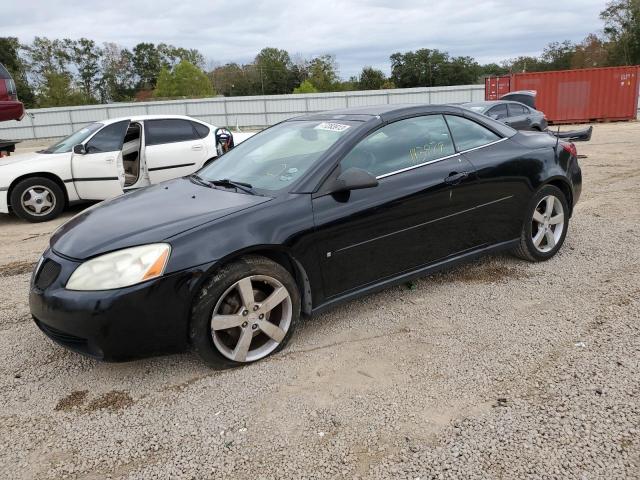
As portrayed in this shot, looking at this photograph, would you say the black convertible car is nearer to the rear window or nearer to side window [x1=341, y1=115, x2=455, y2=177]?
side window [x1=341, y1=115, x2=455, y2=177]

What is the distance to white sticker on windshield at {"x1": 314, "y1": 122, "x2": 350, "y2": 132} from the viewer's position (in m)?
3.80

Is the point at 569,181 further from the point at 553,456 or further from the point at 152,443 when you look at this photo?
the point at 152,443

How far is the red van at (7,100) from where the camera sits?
30.8ft

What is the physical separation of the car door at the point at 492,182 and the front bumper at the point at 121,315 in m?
2.32

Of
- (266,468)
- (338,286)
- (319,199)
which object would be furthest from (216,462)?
(319,199)

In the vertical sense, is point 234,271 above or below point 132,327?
above

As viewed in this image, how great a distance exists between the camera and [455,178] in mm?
3980

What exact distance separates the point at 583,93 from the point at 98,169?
23.3 metres

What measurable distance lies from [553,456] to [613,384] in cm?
77

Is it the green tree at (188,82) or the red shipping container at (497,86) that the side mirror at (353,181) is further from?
the green tree at (188,82)

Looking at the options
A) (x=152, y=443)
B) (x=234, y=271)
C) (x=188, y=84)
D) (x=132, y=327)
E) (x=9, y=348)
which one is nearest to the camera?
(x=152, y=443)

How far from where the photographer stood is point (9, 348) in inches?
142

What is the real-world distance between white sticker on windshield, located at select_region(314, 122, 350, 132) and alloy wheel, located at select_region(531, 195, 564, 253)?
1920 millimetres

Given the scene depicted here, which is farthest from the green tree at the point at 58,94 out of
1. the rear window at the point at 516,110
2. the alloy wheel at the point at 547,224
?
the alloy wheel at the point at 547,224
